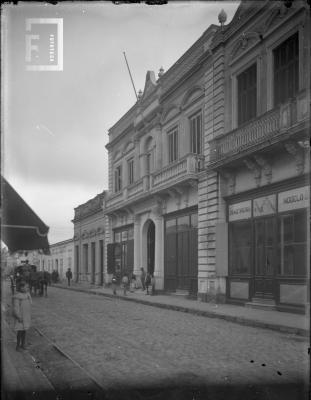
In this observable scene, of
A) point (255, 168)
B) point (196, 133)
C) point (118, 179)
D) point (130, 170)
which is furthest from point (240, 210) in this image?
point (118, 179)

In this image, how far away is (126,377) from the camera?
6328 mm

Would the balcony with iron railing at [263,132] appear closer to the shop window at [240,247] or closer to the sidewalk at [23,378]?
the shop window at [240,247]

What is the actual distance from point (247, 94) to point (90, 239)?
17.7 m

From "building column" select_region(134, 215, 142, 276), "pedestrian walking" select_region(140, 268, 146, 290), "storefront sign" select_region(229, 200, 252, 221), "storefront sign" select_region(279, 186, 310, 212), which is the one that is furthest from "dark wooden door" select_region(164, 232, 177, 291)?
"storefront sign" select_region(279, 186, 310, 212)

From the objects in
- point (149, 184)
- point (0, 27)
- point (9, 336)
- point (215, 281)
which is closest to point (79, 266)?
point (149, 184)

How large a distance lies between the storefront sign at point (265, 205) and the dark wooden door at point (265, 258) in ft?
0.68

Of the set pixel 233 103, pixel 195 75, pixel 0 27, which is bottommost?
pixel 0 27

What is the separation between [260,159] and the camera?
14.1m

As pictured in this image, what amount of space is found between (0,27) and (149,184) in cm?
1641

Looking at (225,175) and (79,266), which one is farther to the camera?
(79,266)

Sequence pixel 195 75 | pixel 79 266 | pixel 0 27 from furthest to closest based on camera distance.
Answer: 1. pixel 79 266
2. pixel 195 75
3. pixel 0 27

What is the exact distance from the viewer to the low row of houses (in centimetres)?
1306

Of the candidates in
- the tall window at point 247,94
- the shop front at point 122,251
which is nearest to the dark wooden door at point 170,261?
the shop front at point 122,251

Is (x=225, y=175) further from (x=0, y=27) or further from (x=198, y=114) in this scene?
(x=0, y=27)
